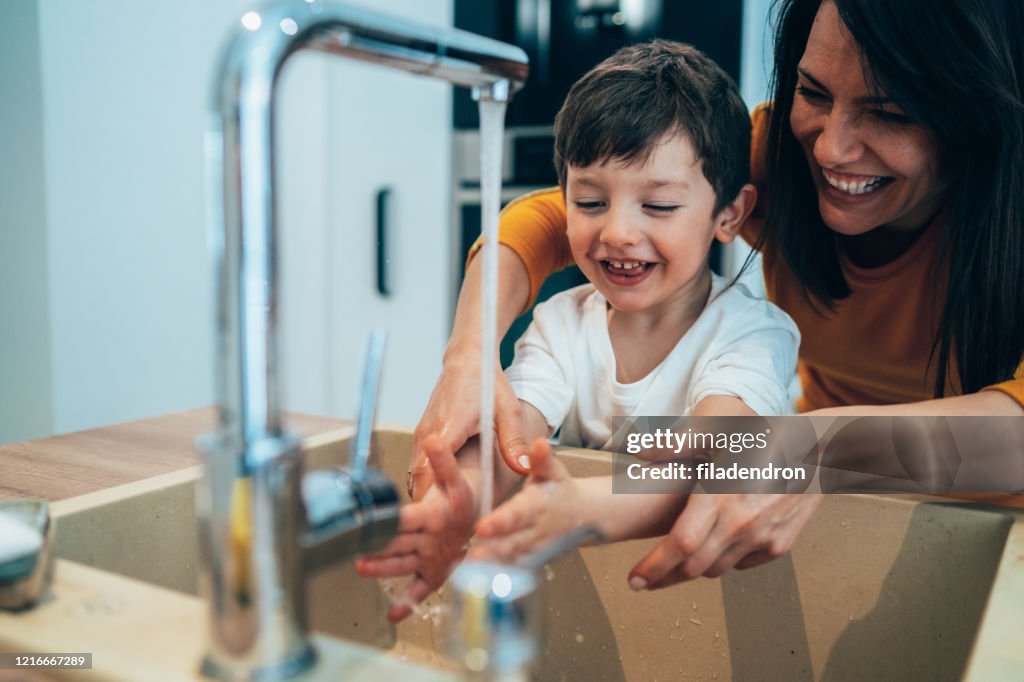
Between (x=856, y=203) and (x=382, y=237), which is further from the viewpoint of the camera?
(x=382, y=237)

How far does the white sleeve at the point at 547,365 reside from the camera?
107cm

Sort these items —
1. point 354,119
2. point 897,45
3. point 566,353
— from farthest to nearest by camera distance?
point 354,119 → point 566,353 → point 897,45

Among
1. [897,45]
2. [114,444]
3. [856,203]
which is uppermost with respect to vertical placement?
[897,45]

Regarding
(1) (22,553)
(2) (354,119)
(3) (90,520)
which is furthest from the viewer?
(2) (354,119)

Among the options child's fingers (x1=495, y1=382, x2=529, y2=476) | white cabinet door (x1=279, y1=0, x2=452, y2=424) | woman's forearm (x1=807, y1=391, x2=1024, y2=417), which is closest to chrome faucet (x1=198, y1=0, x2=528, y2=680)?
child's fingers (x1=495, y1=382, x2=529, y2=476)

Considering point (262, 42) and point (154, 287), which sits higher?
point (262, 42)

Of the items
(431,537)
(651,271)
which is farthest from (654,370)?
(431,537)

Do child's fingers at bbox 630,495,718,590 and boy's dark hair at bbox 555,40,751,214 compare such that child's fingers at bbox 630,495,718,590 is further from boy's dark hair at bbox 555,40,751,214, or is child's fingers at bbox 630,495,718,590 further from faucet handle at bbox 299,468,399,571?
boy's dark hair at bbox 555,40,751,214

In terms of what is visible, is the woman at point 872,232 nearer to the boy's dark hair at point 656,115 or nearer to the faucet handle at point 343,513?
the boy's dark hair at point 656,115

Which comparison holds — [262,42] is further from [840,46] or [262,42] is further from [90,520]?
[840,46]

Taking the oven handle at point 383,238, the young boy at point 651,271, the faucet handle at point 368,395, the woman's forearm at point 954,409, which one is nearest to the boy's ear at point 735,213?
the young boy at point 651,271

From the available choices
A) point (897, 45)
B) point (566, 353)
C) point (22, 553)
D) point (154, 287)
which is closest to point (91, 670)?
point (22, 553)

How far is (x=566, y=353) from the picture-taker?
1.12m

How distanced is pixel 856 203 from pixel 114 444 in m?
0.91
